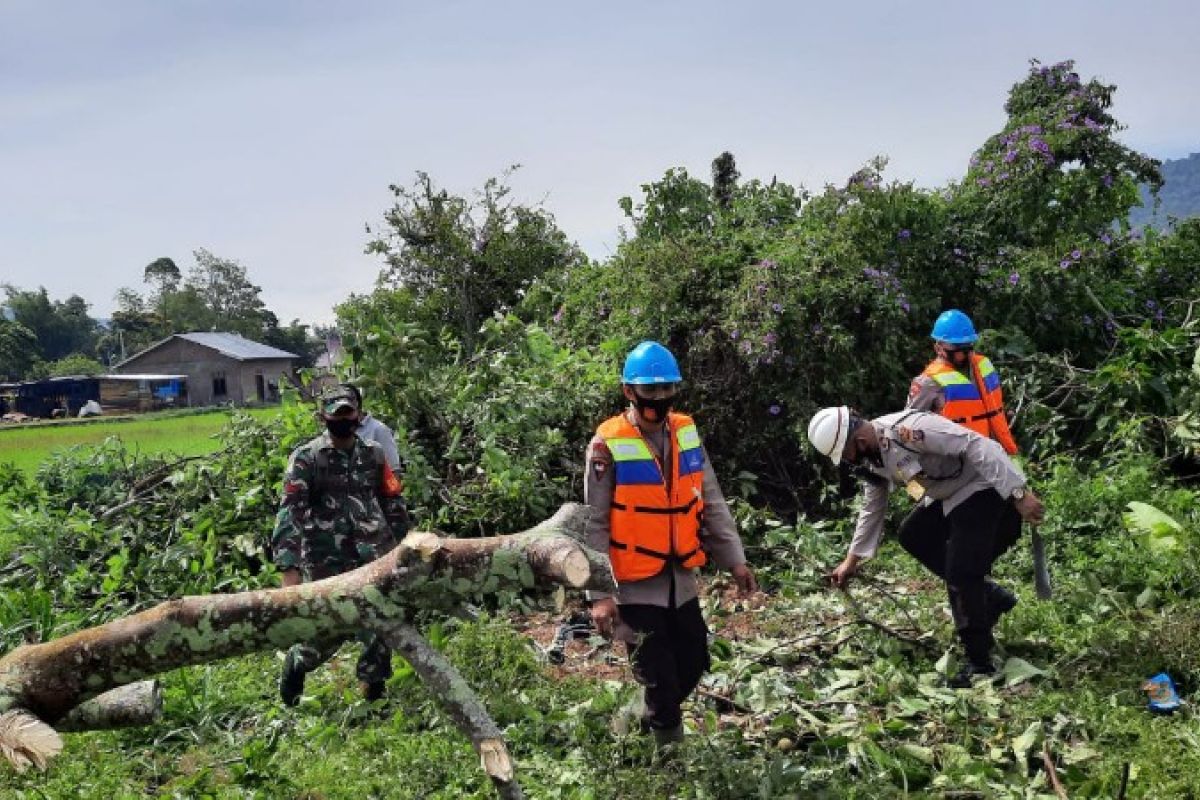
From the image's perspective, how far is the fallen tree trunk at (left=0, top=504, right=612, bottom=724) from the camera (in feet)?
8.15

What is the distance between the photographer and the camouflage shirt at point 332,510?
14.9 ft

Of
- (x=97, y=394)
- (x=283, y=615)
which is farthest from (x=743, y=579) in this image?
(x=97, y=394)

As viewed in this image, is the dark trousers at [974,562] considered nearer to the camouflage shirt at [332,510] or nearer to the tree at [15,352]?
the camouflage shirt at [332,510]

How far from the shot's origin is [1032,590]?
5.32m

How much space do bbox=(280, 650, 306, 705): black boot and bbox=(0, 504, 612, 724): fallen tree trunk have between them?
1963 millimetres

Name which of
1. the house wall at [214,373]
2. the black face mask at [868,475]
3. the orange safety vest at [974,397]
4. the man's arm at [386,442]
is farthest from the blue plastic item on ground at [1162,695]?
the house wall at [214,373]

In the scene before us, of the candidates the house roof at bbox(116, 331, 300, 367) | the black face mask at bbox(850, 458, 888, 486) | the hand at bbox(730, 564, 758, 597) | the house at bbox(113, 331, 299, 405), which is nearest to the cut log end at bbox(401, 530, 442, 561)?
the hand at bbox(730, 564, 758, 597)

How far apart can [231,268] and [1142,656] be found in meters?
72.2

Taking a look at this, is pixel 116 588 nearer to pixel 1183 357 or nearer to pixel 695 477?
pixel 695 477

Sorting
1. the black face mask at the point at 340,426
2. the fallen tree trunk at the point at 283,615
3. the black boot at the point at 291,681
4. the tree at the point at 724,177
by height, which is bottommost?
the black boot at the point at 291,681

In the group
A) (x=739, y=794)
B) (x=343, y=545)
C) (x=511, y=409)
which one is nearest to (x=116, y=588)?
(x=343, y=545)

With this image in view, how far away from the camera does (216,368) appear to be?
46.7 m

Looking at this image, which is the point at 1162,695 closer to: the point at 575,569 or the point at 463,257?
the point at 575,569

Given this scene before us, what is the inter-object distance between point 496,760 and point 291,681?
2.59 meters
